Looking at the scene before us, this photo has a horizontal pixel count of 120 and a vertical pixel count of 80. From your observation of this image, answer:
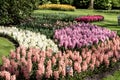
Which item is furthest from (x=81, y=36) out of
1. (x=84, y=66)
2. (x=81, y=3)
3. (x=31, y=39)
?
(x=81, y=3)

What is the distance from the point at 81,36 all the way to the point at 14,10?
18.1 feet

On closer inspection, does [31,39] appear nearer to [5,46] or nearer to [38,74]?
[5,46]

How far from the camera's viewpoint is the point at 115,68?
12.3 meters

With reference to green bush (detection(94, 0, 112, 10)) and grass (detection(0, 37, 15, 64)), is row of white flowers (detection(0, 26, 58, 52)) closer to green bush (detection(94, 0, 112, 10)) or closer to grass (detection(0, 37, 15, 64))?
grass (detection(0, 37, 15, 64))

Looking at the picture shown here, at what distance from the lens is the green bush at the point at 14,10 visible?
19266 mm

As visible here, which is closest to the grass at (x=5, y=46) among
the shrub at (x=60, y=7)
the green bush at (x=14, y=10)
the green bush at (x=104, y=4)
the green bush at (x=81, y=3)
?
the green bush at (x=14, y=10)

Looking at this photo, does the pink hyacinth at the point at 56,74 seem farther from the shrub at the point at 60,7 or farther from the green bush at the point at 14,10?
the shrub at the point at 60,7

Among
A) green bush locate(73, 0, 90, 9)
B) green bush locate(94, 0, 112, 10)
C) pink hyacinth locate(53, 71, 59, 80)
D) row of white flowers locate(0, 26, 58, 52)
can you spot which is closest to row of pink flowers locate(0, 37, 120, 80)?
pink hyacinth locate(53, 71, 59, 80)

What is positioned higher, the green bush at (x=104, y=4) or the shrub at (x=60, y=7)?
the shrub at (x=60, y=7)

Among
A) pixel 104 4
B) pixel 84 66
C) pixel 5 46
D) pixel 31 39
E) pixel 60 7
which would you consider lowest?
pixel 104 4

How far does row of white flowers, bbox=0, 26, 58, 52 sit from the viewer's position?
14.5 meters

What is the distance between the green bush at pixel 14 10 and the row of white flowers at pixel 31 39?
2.46 m

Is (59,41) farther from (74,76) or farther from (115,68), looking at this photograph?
(74,76)

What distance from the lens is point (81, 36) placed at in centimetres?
1564
